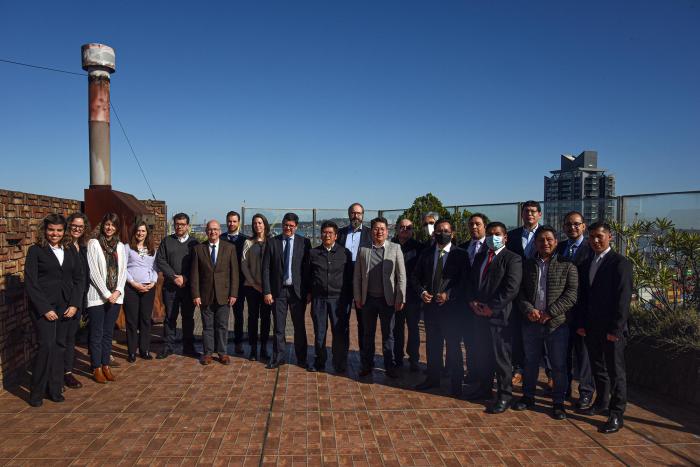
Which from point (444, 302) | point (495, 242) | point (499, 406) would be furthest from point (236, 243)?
point (499, 406)

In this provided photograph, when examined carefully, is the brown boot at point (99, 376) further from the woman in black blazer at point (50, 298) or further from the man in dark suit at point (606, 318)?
the man in dark suit at point (606, 318)

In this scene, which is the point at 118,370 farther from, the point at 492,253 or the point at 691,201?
the point at 691,201

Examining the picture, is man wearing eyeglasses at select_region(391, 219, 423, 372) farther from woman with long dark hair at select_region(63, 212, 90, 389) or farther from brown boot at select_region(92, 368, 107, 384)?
woman with long dark hair at select_region(63, 212, 90, 389)

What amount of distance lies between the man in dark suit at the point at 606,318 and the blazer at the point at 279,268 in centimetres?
308

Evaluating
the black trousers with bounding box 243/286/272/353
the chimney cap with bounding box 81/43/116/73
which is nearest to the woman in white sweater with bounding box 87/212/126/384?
the black trousers with bounding box 243/286/272/353

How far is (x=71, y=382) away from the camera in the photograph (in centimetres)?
498

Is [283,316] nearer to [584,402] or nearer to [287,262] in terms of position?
[287,262]

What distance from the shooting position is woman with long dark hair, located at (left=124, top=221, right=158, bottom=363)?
5.86 m

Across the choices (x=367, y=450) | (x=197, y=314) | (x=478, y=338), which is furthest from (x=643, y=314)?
(x=197, y=314)

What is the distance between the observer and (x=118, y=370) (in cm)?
559

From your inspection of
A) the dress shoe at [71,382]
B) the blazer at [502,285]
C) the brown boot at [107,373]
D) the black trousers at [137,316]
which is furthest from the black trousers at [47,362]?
the blazer at [502,285]

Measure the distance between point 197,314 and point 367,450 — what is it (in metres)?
6.53

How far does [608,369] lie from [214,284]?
446 centimetres

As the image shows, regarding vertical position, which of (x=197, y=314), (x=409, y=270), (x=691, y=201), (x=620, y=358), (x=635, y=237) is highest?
(x=691, y=201)
